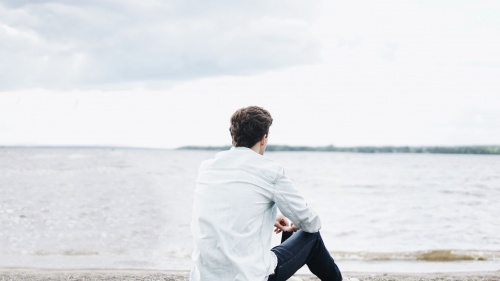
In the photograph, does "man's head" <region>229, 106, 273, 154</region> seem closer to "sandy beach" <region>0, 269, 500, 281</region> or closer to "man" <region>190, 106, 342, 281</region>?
"man" <region>190, 106, 342, 281</region>

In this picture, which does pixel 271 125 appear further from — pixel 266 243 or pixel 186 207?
pixel 186 207

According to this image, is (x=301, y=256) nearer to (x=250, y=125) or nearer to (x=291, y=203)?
(x=291, y=203)

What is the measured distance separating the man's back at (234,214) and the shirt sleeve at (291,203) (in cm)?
4

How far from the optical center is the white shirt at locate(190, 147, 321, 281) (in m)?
3.31

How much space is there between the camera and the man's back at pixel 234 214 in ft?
10.9

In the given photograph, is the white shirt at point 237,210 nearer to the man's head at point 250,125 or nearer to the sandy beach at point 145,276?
the man's head at point 250,125

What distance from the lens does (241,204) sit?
10.8ft

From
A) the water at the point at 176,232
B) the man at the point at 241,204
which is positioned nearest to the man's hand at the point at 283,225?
the man at the point at 241,204

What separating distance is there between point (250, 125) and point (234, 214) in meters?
0.57

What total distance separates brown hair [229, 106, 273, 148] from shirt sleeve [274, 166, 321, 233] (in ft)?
0.94

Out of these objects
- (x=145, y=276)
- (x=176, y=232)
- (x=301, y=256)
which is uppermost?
(x=301, y=256)

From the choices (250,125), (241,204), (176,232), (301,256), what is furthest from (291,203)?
(176,232)

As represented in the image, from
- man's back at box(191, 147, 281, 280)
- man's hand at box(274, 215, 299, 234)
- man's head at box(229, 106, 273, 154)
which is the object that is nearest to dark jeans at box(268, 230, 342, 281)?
man's hand at box(274, 215, 299, 234)

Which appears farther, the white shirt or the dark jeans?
the dark jeans
